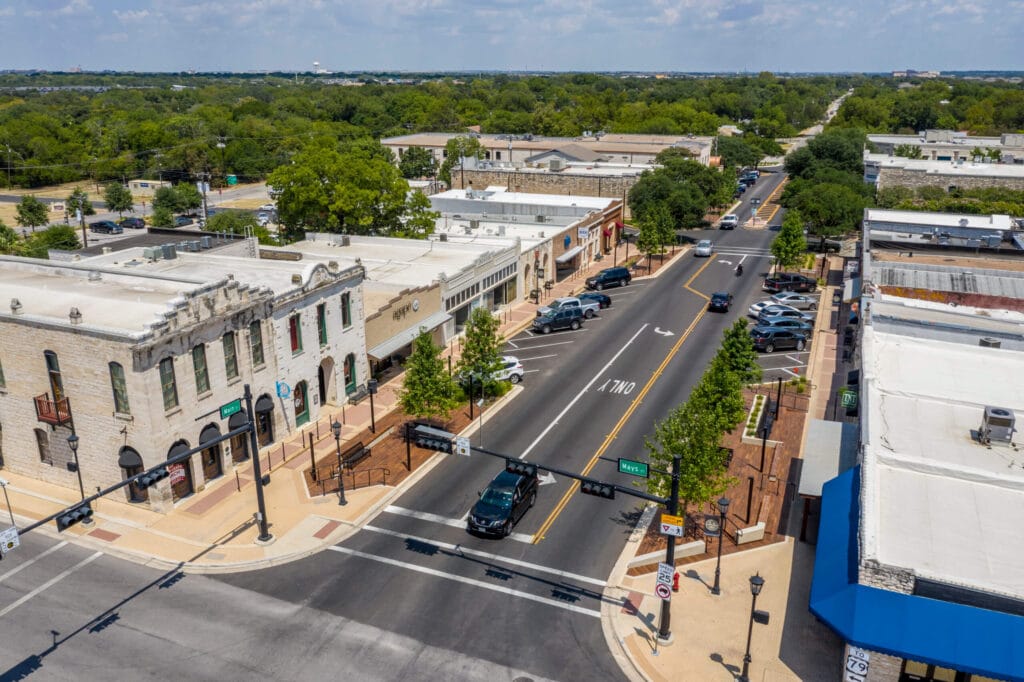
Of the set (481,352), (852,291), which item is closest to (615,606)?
(481,352)

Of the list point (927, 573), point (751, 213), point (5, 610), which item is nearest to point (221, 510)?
point (5, 610)

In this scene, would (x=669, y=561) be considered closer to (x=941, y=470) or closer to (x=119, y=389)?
(x=941, y=470)

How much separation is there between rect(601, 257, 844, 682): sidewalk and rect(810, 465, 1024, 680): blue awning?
327cm

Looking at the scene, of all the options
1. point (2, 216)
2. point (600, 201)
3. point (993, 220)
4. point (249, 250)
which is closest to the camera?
point (249, 250)

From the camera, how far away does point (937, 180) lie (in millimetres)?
99875

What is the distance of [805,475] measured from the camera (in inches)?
1184

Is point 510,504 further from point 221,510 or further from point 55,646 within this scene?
point 55,646

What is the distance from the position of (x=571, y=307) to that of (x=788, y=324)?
52.3 ft

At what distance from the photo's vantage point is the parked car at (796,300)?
6384 cm

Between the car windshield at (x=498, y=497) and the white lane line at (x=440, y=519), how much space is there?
1321 mm

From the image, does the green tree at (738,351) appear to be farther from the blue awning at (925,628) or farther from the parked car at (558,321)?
the parked car at (558,321)

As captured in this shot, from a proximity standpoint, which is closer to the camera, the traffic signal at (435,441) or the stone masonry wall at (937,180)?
the traffic signal at (435,441)

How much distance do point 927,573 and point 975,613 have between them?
1.41m

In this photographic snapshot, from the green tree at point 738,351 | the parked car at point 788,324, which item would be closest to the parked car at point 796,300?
the parked car at point 788,324
